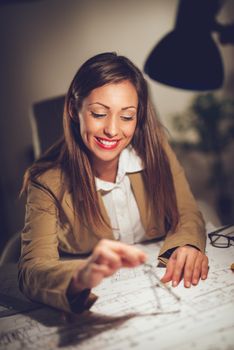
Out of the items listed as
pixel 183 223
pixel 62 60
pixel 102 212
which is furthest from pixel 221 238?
pixel 62 60

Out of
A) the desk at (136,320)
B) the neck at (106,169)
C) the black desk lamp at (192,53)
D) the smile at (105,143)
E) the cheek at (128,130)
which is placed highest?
the black desk lamp at (192,53)

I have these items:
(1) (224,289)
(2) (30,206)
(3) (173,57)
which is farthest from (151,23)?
(1) (224,289)

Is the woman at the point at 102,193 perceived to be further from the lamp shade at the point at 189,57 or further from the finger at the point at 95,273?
the lamp shade at the point at 189,57

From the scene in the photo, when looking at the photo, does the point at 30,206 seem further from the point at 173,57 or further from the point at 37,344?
the point at 173,57

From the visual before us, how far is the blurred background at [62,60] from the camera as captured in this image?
390 cm

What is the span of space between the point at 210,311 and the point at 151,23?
3.76m

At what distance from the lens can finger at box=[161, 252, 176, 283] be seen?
1279 mm

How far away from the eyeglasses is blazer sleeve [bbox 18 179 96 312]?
23.2 inches

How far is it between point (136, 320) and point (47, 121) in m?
1.53

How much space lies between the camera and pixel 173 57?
4.91 ft

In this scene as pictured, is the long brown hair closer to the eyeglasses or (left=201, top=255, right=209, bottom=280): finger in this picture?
the eyeglasses

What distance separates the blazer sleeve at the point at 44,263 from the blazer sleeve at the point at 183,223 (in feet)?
1.31

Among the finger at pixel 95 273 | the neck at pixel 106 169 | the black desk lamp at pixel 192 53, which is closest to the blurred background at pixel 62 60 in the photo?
the neck at pixel 106 169

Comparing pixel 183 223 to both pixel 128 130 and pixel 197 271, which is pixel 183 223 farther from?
pixel 128 130
